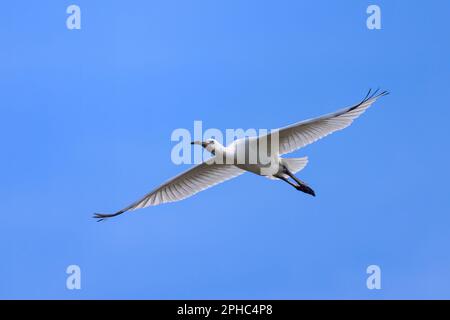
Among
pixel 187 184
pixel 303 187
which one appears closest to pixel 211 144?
pixel 187 184

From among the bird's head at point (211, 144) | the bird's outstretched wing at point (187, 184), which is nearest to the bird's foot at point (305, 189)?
the bird's outstretched wing at point (187, 184)

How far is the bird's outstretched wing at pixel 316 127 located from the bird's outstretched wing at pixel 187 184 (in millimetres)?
1464

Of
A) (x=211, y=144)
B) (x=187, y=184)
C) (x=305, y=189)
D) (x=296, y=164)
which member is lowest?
(x=305, y=189)

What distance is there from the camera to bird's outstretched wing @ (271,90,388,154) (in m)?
20.2

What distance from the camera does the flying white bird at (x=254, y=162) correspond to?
20359 millimetres

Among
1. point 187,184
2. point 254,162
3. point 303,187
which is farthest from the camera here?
point 187,184

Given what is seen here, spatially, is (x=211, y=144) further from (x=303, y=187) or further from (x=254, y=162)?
(x=303, y=187)

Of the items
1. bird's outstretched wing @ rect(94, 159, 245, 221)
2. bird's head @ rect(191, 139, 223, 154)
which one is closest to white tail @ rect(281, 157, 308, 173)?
bird's outstretched wing @ rect(94, 159, 245, 221)

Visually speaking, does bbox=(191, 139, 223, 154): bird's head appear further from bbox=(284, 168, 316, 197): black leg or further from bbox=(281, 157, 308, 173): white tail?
bbox=(284, 168, 316, 197): black leg

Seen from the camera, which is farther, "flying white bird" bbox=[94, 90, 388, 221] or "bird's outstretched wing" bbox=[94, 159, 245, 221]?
"bird's outstretched wing" bbox=[94, 159, 245, 221]

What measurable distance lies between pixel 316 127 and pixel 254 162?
1376 mm

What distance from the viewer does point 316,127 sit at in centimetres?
2062

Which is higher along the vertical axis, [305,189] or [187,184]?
[187,184]

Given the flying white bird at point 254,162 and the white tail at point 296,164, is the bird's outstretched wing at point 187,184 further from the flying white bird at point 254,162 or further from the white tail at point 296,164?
the white tail at point 296,164
